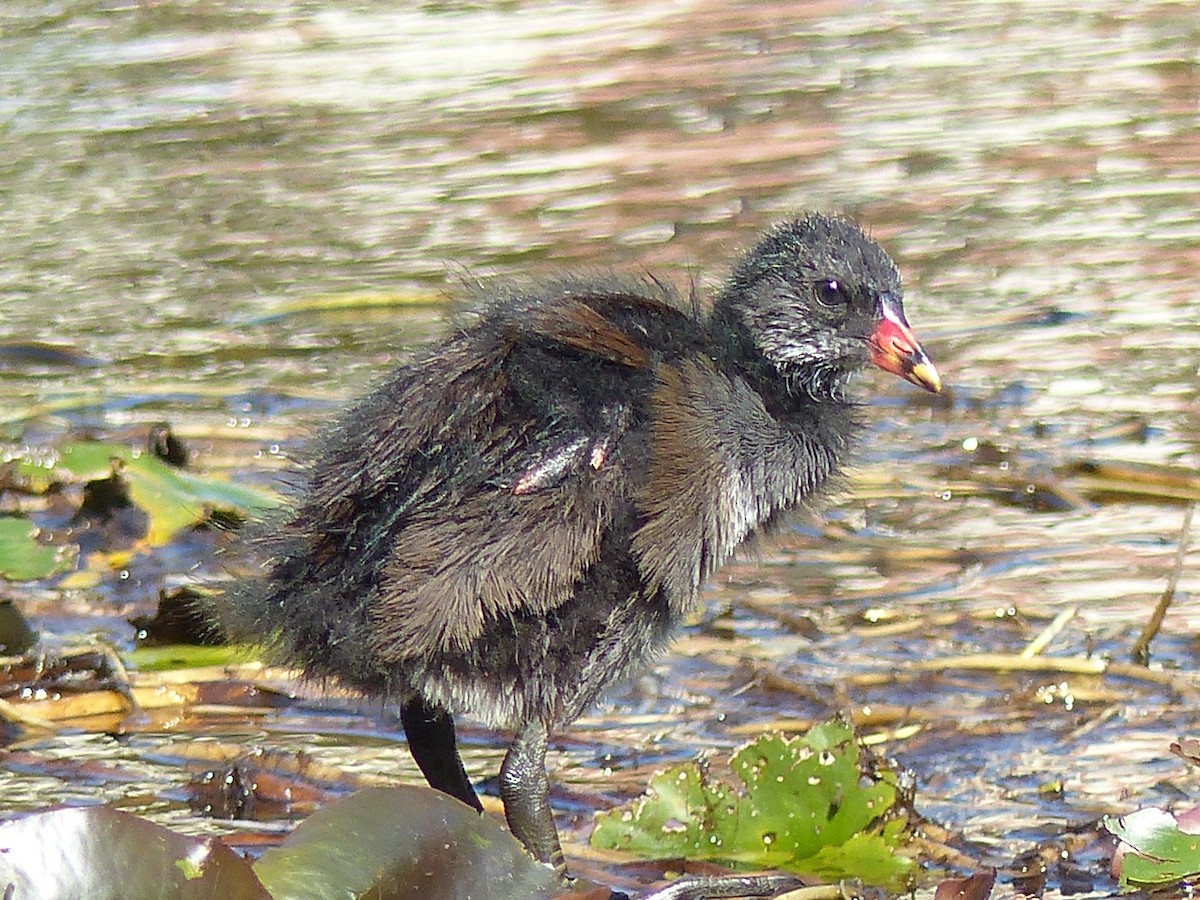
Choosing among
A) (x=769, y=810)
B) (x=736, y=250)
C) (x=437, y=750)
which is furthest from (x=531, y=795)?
(x=736, y=250)

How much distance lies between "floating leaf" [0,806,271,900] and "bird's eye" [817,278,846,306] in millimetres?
1667

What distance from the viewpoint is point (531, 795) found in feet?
10.5

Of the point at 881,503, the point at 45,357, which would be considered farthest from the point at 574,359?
the point at 45,357

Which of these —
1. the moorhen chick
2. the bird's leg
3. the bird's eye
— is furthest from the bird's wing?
the bird's eye

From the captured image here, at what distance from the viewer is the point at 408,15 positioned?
11.8 metres

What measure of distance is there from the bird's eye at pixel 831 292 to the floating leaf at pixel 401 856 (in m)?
1.33

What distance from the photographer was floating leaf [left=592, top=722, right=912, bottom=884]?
3158 millimetres

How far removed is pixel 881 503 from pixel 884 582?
0.54 metres

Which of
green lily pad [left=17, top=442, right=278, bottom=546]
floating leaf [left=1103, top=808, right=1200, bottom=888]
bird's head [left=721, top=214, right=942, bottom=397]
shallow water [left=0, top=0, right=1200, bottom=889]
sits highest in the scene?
bird's head [left=721, top=214, right=942, bottom=397]

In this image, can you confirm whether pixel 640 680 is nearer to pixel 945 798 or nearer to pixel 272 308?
pixel 945 798

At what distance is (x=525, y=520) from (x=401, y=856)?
729 millimetres

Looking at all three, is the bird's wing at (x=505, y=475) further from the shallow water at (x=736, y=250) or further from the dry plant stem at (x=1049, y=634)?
the dry plant stem at (x=1049, y=634)

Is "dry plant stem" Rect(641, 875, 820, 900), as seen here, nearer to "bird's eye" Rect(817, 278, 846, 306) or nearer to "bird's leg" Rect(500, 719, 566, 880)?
"bird's leg" Rect(500, 719, 566, 880)

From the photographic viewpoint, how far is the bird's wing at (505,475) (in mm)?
3102
